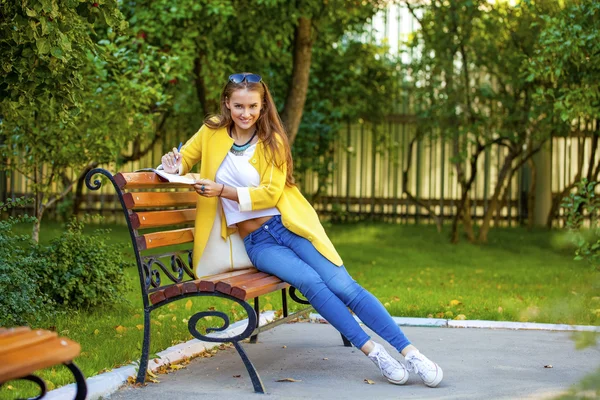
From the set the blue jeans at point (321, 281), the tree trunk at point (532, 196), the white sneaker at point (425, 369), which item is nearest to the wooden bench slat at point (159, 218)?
the blue jeans at point (321, 281)

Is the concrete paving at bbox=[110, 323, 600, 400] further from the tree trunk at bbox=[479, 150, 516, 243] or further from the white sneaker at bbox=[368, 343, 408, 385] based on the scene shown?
the tree trunk at bbox=[479, 150, 516, 243]

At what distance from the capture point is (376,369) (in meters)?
4.95

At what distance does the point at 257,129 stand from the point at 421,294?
10.8 feet

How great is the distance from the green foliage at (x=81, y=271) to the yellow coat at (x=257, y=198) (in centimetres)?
155

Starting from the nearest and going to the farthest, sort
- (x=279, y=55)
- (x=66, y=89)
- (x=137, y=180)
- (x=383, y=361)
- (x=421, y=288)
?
(x=383, y=361)
(x=137, y=180)
(x=66, y=89)
(x=421, y=288)
(x=279, y=55)

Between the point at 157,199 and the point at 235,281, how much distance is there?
717mm

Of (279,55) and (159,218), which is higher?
(279,55)

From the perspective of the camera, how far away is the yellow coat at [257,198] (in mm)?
4801

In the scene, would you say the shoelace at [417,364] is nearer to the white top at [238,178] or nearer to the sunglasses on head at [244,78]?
the white top at [238,178]

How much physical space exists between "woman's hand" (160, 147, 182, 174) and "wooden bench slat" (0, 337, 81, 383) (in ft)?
6.63

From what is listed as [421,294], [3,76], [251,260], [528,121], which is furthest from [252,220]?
[528,121]

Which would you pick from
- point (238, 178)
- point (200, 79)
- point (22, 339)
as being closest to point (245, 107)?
point (238, 178)

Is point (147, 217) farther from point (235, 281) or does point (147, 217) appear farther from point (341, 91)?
point (341, 91)

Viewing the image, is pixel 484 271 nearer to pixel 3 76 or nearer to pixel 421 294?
pixel 421 294
